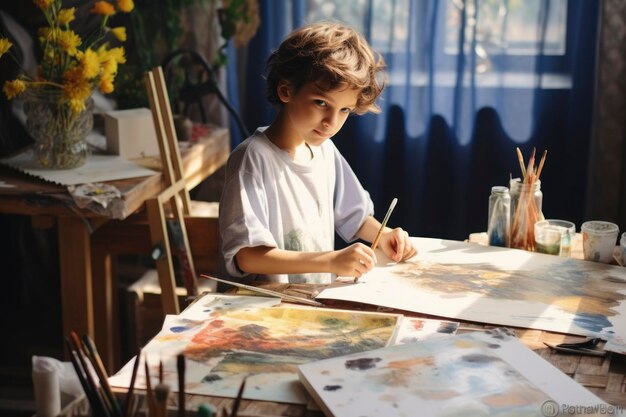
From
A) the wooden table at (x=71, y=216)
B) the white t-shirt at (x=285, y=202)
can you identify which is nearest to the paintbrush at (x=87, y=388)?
the white t-shirt at (x=285, y=202)

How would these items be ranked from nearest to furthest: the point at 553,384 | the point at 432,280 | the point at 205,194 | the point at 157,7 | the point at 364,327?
1. the point at 553,384
2. the point at 364,327
3. the point at 432,280
4. the point at 157,7
5. the point at 205,194

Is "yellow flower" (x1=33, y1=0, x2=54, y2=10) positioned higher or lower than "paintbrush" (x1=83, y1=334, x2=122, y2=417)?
higher

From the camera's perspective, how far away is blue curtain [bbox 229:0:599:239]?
9.78 feet

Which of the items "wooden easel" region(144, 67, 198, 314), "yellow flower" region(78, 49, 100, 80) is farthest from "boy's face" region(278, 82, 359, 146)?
"yellow flower" region(78, 49, 100, 80)

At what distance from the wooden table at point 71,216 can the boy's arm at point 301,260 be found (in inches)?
27.8

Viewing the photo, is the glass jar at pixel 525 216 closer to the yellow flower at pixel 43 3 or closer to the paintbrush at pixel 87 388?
the paintbrush at pixel 87 388

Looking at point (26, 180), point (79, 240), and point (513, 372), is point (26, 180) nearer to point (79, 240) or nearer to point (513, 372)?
point (79, 240)

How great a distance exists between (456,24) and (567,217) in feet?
2.65

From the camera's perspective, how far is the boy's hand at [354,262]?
144cm

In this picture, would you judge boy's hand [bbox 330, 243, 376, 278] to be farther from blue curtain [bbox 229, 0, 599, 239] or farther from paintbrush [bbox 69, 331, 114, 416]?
blue curtain [bbox 229, 0, 599, 239]

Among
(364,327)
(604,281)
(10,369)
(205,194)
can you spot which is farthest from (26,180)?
(604,281)

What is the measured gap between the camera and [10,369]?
2.83 meters

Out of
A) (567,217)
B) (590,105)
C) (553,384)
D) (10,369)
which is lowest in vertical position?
(10,369)

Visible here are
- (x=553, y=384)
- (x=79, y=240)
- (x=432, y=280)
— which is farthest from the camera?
(x=79, y=240)
